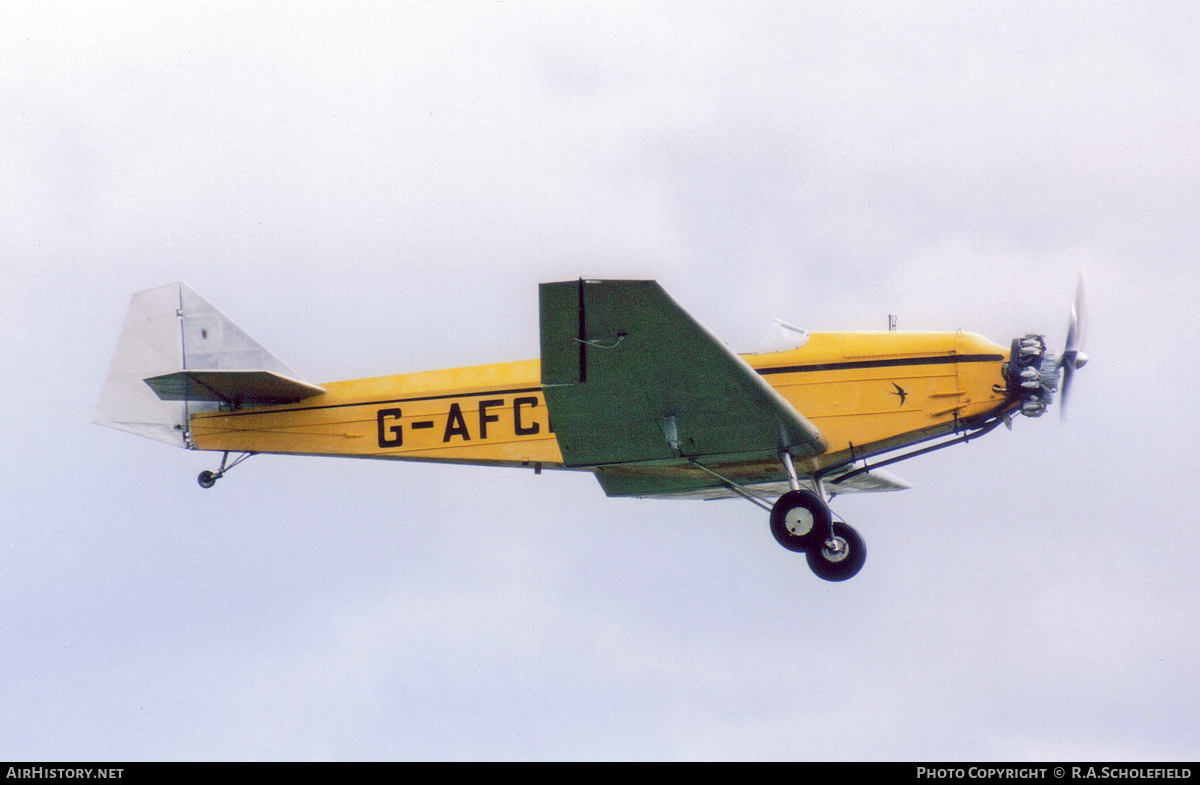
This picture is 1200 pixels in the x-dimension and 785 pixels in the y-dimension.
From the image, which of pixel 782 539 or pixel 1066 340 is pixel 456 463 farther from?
pixel 1066 340

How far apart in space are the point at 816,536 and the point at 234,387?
6.61 m

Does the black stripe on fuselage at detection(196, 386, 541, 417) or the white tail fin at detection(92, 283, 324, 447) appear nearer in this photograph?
the black stripe on fuselage at detection(196, 386, 541, 417)

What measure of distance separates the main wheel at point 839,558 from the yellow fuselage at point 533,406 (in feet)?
3.03

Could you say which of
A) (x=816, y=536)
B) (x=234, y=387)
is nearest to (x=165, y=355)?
(x=234, y=387)

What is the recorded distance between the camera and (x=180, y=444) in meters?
14.0

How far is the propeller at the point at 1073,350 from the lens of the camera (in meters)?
12.1

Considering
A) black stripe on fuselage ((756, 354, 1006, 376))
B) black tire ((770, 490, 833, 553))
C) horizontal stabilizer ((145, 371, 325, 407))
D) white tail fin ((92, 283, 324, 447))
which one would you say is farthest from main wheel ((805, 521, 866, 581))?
white tail fin ((92, 283, 324, 447))

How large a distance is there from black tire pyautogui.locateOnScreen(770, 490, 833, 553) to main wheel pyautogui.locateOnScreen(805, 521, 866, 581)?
0.12 m

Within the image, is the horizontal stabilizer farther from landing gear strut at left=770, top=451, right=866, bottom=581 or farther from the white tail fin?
landing gear strut at left=770, top=451, right=866, bottom=581

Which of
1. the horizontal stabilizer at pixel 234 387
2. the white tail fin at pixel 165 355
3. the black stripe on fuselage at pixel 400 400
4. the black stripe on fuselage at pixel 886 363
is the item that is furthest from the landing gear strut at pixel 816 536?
the white tail fin at pixel 165 355

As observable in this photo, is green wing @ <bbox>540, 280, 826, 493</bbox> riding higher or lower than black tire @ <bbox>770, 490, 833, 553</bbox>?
higher

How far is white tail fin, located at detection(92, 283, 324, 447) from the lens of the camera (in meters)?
14.2

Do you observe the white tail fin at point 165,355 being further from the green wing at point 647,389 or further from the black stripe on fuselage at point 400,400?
the green wing at point 647,389

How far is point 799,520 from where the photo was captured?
12094 millimetres
